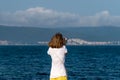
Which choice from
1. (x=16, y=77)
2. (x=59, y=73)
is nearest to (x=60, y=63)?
(x=59, y=73)

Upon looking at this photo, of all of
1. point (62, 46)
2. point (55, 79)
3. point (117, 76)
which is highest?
point (62, 46)

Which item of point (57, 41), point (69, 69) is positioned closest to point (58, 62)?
point (57, 41)

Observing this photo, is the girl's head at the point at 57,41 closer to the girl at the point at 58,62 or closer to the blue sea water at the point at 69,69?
the girl at the point at 58,62

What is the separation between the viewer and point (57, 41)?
1717 cm

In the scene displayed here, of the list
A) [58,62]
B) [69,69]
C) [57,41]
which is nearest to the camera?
[57,41]

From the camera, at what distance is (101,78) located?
2138 inches

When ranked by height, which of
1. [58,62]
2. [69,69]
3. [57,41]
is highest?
[57,41]

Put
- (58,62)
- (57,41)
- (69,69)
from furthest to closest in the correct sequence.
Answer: (69,69) → (58,62) → (57,41)

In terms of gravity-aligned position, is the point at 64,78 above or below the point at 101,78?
above

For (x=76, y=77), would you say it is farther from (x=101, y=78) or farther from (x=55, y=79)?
(x=55, y=79)

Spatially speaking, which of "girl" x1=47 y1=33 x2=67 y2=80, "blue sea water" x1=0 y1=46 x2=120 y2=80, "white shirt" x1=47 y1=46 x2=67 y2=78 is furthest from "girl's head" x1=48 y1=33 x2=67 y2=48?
"blue sea water" x1=0 y1=46 x2=120 y2=80

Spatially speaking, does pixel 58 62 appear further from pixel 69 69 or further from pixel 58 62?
pixel 69 69

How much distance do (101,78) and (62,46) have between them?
37.3 m

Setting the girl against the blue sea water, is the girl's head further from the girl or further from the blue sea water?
A: the blue sea water
